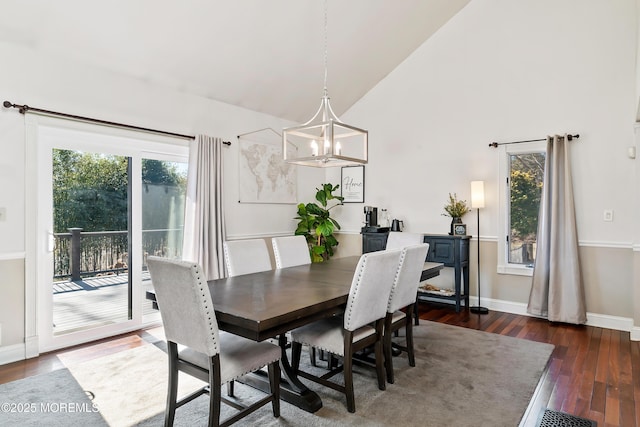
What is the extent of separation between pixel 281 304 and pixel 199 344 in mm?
488

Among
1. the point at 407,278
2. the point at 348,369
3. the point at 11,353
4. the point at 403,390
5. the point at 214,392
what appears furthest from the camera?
the point at 11,353

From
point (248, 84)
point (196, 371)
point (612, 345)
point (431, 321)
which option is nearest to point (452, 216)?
point (431, 321)

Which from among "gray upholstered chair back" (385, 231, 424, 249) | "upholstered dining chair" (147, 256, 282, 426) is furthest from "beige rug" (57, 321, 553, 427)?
"gray upholstered chair back" (385, 231, 424, 249)

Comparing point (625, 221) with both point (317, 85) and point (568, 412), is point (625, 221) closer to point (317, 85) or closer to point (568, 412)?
point (568, 412)

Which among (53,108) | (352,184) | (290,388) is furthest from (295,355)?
(352,184)

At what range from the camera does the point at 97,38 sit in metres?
3.49

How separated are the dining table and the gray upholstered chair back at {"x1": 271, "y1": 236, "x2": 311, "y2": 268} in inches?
12.3

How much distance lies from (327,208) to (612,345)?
4.13 m

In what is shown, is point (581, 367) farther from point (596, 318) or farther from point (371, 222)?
point (371, 222)

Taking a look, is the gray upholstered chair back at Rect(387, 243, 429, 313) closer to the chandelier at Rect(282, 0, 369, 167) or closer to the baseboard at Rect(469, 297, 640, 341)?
the chandelier at Rect(282, 0, 369, 167)

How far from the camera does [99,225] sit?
13.0 ft

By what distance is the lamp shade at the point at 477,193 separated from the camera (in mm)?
4805

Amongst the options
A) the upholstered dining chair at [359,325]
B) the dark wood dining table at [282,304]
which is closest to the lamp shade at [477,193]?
the dark wood dining table at [282,304]

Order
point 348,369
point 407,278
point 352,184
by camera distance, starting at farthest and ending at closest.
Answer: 1. point 352,184
2. point 407,278
3. point 348,369
